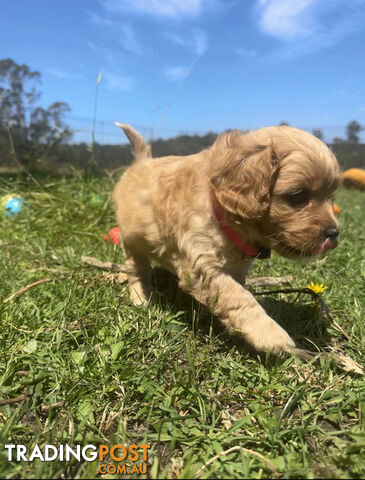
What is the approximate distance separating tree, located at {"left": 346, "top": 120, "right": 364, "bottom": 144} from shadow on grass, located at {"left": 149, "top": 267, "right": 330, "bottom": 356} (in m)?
15.8

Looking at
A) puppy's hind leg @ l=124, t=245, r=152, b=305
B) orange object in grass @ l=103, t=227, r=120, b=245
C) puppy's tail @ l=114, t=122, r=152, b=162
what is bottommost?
puppy's hind leg @ l=124, t=245, r=152, b=305

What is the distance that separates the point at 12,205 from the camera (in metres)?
4.90

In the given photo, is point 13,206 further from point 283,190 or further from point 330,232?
point 330,232

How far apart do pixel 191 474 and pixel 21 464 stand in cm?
59

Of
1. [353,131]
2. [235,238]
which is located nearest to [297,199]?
[235,238]

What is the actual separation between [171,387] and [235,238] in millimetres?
906

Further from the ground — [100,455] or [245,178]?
[245,178]

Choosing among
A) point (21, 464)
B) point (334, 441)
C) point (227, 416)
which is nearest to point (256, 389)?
point (227, 416)

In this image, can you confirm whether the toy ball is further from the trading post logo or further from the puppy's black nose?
the puppy's black nose

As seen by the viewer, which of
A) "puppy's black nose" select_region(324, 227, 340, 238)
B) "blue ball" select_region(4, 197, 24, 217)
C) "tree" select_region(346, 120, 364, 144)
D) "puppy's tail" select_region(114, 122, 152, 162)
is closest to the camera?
"puppy's black nose" select_region(324, 227, 340, 238)

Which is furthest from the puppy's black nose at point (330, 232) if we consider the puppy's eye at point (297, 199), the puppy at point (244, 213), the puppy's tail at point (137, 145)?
the puppy's tail at point (137, 145)

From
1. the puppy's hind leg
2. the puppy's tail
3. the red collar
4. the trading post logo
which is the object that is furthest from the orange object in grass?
the trading post logo

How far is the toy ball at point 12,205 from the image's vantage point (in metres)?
4.77

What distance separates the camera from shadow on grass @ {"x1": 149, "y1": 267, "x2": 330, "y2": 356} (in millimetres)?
2307
